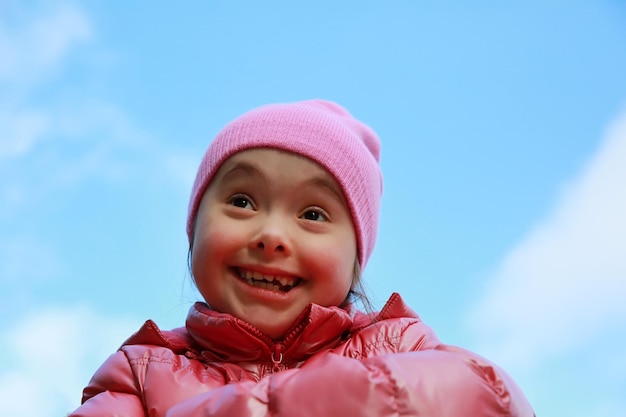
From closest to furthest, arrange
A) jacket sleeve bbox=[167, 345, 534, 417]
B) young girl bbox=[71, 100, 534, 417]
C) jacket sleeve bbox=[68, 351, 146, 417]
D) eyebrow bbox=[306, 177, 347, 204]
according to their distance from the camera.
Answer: jacket sleeve bbox=[167, 345, 534, 417] → jacket sleeve bbox=[68, 351, 146, 417] → young girl bbox=[71, 100, 534, 417] → eyebrow bbox=[306, 177, 347, 204]

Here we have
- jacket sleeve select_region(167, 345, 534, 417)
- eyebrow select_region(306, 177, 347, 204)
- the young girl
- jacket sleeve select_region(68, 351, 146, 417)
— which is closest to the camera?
jacket sleeve select_region(167, 345, 534, 417)

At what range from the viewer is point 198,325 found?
4.58 feet

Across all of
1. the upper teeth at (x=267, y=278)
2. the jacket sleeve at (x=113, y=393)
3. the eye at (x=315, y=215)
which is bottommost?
the jacket sleeve at (x=113, y=393)

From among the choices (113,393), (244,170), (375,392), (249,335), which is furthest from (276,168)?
(375,392)

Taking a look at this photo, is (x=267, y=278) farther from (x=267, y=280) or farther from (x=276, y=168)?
(x=276, y=168)

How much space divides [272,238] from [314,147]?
0.23 metres

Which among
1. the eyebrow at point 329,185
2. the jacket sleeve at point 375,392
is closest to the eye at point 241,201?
the eyebrow at point 329,185

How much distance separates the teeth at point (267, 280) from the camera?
1.37 m

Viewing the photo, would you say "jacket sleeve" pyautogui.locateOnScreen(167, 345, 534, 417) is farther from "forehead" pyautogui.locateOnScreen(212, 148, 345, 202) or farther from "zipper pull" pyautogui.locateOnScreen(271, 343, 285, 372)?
"forehead" pyautogui.locateOnScreen(212, 148, 345, 202)

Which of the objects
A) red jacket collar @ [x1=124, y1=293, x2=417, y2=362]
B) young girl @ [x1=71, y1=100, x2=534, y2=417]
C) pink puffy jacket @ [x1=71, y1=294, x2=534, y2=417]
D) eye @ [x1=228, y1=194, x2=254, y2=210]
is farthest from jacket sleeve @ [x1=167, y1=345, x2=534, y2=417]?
eye @ [x1=228, y1=194, x2=254, y2=210]

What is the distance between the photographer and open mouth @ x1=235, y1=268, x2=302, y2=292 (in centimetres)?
137

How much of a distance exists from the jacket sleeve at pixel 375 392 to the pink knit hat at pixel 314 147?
575mm

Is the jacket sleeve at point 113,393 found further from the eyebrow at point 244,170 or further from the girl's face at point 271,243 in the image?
the eyebrow at point 244,170

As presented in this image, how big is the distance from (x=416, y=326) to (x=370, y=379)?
54cm
